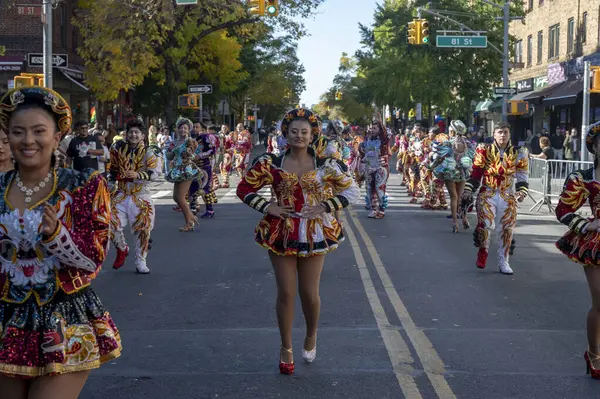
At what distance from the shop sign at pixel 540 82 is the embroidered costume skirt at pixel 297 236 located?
3827 cm

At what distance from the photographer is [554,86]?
4103 centimetres

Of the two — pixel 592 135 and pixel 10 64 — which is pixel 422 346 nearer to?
pixel 592 135

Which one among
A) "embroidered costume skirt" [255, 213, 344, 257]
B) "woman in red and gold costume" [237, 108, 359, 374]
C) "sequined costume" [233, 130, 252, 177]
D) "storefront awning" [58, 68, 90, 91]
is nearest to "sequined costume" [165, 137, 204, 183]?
"woman in red and gold costume" [237, 108, 359, 374]

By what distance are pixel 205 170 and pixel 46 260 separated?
14996mm

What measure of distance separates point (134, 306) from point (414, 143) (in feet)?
→ 51.4

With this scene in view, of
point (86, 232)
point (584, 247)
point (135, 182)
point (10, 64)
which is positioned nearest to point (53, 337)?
point (86, 232)

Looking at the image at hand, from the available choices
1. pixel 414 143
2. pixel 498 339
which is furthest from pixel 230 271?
pixel 414 143

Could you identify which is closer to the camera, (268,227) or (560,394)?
(560,394)

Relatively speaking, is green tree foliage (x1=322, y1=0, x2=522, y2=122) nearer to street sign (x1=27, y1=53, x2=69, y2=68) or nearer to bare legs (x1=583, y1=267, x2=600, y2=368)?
street sign (x1=27, y1=53, x2=69, y2=68)

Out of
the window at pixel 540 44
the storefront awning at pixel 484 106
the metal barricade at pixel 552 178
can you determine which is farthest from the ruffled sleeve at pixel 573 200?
the storefront awning at pixel 484 106

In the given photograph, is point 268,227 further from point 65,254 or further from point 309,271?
point 65,254

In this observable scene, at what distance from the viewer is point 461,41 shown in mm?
34844

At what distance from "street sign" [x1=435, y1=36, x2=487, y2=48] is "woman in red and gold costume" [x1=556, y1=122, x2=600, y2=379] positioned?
28367 millimetres

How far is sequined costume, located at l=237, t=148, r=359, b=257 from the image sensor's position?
261 inches
